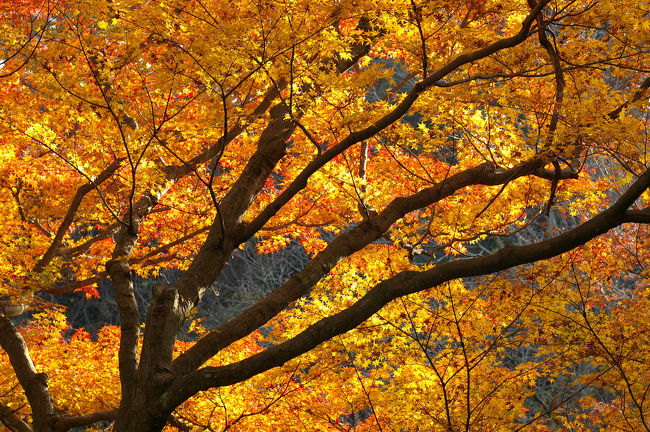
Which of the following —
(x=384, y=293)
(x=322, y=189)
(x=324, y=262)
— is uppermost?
(x=322, y=189)

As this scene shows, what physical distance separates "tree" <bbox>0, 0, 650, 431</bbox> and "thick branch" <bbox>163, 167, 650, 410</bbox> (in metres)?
0.01

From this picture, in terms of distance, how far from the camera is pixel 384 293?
408cm

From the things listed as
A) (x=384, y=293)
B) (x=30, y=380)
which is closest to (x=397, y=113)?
(x=384, y=293)

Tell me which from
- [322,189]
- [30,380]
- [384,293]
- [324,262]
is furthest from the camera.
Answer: [322,189]

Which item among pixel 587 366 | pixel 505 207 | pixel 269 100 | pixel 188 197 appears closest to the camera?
pixel 269 100

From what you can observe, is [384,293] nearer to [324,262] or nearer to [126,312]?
[324,262]

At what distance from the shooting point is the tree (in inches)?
167

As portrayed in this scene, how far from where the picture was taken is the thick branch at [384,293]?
153 inches

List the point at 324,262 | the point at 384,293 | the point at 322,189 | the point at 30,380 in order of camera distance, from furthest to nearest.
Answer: the point at 322,189, the point at 30,380, the point at 324,262, the point at 384,293

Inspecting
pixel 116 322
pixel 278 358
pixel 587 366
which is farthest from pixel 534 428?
pixel 116 322

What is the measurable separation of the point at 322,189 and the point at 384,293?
2.82 metres

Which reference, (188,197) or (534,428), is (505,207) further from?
(188,197)

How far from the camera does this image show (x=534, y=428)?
7.13 metres

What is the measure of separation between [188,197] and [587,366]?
10640 mm
